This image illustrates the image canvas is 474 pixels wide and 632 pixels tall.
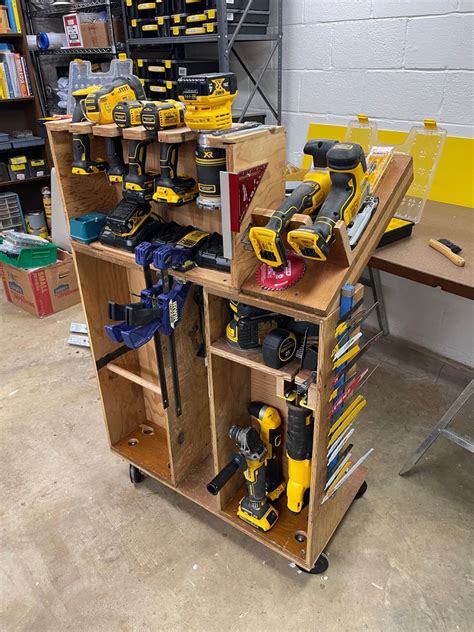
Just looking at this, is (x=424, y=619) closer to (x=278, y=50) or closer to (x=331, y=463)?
(x=331, y=463)

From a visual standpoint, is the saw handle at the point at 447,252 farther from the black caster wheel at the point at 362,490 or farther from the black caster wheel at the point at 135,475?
the black caster wheel at the point at 135,475

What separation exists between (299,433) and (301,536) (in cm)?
38

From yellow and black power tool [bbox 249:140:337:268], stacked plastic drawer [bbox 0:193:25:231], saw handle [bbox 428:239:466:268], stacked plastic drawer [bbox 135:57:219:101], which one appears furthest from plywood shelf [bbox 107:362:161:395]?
stacked plastic drawer [bbox 0:193:25:231]

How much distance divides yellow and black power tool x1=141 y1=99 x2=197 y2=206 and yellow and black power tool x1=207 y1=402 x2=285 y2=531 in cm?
70

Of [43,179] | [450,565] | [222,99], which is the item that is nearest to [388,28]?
[222,99]

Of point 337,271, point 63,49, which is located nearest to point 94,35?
point 63,49

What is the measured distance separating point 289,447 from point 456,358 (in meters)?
1.45

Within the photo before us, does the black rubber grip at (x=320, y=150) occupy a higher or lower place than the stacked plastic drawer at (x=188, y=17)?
lower

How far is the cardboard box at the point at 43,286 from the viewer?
9.69 ft

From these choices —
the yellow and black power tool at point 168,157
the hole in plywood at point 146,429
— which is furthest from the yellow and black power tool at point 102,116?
the hole in plywood at point 146,429

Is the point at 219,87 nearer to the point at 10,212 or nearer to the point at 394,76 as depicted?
the point at 394,76

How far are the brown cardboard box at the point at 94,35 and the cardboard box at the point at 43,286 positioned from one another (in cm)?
143

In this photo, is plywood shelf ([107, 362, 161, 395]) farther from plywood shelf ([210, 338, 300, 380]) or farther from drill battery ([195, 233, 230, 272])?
drill battery ([195, 233, 230, 272])

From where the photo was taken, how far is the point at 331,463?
1.34m
